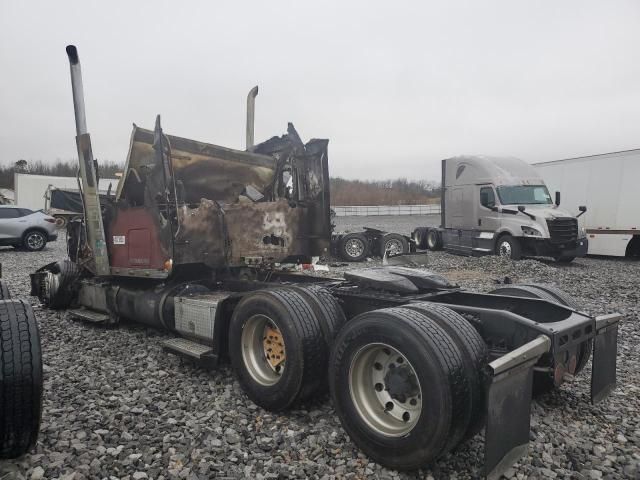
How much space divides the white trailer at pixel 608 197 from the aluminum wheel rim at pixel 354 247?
297 inches

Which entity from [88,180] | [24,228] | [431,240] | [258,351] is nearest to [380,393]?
[258,351]

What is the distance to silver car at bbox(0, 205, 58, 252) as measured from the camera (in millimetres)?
17750

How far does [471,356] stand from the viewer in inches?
106

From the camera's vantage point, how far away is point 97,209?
5957 mm

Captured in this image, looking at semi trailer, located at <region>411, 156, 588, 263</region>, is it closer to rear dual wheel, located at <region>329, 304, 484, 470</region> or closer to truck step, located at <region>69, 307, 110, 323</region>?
truck step, located at <region>69, 307, 110, 323</region>

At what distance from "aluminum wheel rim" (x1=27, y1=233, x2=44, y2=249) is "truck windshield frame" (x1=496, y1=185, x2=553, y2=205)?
1667 cm

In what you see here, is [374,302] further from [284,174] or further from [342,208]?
[342,208]

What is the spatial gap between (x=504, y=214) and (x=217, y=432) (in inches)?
504

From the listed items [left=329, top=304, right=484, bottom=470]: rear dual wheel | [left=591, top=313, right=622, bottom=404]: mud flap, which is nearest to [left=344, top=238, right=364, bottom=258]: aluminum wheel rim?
[left=591, top=313, right=622, bottom=404]: mud flap

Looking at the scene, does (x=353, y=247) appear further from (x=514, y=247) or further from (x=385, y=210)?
(x=385, y=210)

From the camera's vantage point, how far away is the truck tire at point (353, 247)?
1506 cm

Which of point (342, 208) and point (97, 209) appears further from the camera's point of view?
point (342, 208)

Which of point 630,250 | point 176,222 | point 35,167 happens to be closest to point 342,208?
point 630,250

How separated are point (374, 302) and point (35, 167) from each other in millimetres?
63161
